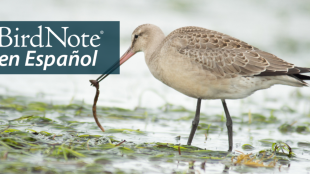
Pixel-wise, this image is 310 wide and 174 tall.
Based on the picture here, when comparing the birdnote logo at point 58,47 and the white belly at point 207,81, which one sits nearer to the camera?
the white belly at point 207,81

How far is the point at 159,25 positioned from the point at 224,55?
25.6 feet

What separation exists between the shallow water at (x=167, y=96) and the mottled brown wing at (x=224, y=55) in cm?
105

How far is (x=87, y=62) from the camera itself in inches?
411

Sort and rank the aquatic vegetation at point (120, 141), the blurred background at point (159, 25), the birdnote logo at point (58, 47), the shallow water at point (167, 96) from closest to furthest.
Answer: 1. the aquatic vegetation at point (120, 141)
2. the shallow water at point (167, 96)
3. the blurred background at point (159, 25)
4. the birdnote logo at point (58, 47)

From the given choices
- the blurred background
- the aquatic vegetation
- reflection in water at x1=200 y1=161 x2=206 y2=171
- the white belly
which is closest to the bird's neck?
the white belly

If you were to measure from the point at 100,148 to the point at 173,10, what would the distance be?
10.8m

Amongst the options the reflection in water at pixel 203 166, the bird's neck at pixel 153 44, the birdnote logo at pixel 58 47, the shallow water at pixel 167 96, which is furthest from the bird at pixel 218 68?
the birdnote logo at pixel 58 47

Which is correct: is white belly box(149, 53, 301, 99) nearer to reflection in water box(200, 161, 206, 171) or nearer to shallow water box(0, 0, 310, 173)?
shallow water box(0, 0, 310, 173)

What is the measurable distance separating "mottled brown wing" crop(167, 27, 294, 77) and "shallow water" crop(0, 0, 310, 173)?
105 cm

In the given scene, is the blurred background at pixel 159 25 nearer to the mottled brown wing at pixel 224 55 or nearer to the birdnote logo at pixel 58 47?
the birdnote logo at pixel 58 47

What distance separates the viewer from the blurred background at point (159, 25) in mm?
8680

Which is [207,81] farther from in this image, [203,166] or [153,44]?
[203,166]

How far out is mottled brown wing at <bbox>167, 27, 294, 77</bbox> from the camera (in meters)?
5.93

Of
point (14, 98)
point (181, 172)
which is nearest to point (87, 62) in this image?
point (14, 98)
